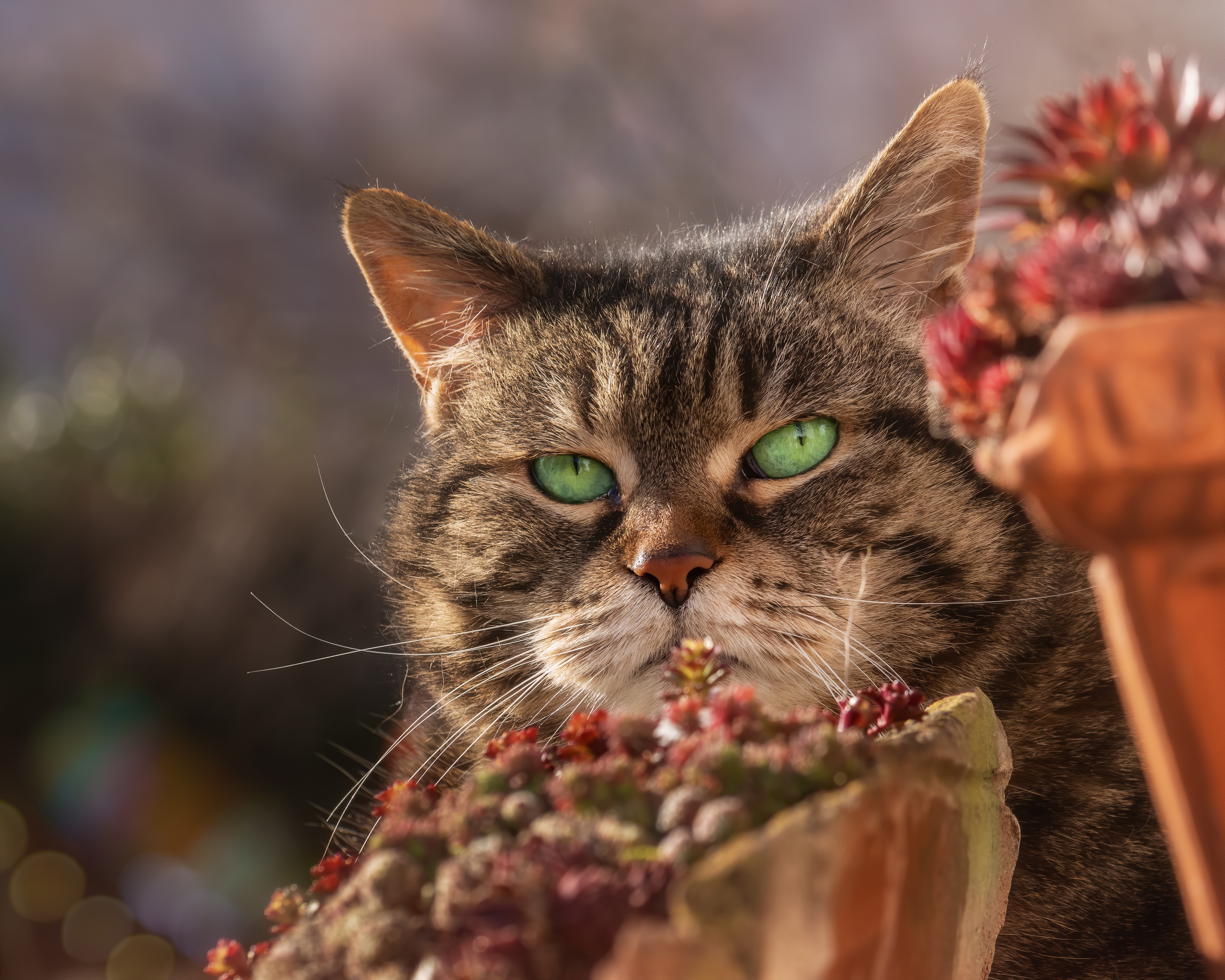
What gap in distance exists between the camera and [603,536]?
101cm

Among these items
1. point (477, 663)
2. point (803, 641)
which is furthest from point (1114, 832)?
point (477, 663)

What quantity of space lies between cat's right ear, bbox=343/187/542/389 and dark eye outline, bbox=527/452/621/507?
0.74 feet

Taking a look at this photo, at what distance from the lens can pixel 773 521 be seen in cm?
94

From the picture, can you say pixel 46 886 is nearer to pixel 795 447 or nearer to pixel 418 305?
pixel 418 305

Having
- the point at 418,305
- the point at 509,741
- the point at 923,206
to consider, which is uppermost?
the point at 418,305

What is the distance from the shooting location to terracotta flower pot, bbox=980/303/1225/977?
38cm

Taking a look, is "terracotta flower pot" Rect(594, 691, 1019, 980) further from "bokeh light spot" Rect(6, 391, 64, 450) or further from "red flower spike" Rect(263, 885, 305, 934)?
"bokeh light spot" Rect(6, 391, 64, 450)

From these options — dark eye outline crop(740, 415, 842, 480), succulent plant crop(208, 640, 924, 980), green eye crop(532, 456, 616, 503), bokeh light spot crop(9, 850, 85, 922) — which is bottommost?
bokeh light spot crop(9, 850, 85, 922)

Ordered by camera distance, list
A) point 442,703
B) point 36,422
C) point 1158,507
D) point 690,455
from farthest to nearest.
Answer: point 36,422
point 442,703
point 690,455
point 1158,507

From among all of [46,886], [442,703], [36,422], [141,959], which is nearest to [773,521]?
[442,703]

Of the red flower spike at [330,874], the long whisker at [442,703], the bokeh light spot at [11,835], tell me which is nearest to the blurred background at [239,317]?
the bokeh light spot at [11,835]

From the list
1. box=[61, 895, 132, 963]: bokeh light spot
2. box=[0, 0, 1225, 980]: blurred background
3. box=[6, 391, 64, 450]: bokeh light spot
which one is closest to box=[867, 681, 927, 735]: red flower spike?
box=[0, 0, 1225, 980]: blurred background

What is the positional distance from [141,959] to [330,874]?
2.42 meters

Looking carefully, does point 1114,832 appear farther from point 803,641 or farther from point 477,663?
point 477,663
